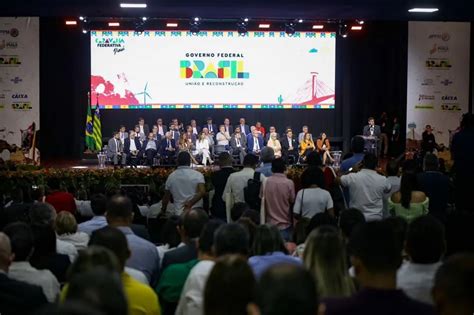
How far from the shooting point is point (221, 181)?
8.34 metres

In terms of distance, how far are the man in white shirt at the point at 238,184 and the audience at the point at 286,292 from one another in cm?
567

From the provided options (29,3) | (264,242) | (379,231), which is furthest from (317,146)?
(379,231)

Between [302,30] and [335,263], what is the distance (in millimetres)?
17560

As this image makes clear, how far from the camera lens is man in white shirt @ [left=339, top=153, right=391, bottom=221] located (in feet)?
24.0

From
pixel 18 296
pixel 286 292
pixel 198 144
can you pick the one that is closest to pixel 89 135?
pixel 198 144

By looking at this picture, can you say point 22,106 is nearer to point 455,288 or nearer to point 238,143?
point 238,143

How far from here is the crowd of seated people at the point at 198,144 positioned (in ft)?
61.8

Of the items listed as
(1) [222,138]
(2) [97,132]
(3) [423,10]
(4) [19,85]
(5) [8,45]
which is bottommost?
(1) [222,138]

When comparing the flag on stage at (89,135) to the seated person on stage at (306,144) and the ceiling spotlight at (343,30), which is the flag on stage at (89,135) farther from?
the ceiling spotlight at (343,30)

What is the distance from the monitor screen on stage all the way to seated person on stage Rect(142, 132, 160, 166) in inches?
64.3

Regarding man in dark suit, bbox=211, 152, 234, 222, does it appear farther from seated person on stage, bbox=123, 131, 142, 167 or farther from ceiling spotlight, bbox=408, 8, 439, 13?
seated person on stage, bbox=123, 131, 142, 167

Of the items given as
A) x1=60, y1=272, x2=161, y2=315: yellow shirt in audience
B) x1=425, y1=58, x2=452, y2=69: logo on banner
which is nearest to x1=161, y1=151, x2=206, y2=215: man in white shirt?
x1=60, y1=272, x2=161, y2=315: yellow shirt in audience

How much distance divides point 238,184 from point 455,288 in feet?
17.2

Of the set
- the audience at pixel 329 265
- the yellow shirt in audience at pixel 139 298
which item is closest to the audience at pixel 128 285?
the yellow shirt in audience at pixel 139 298
